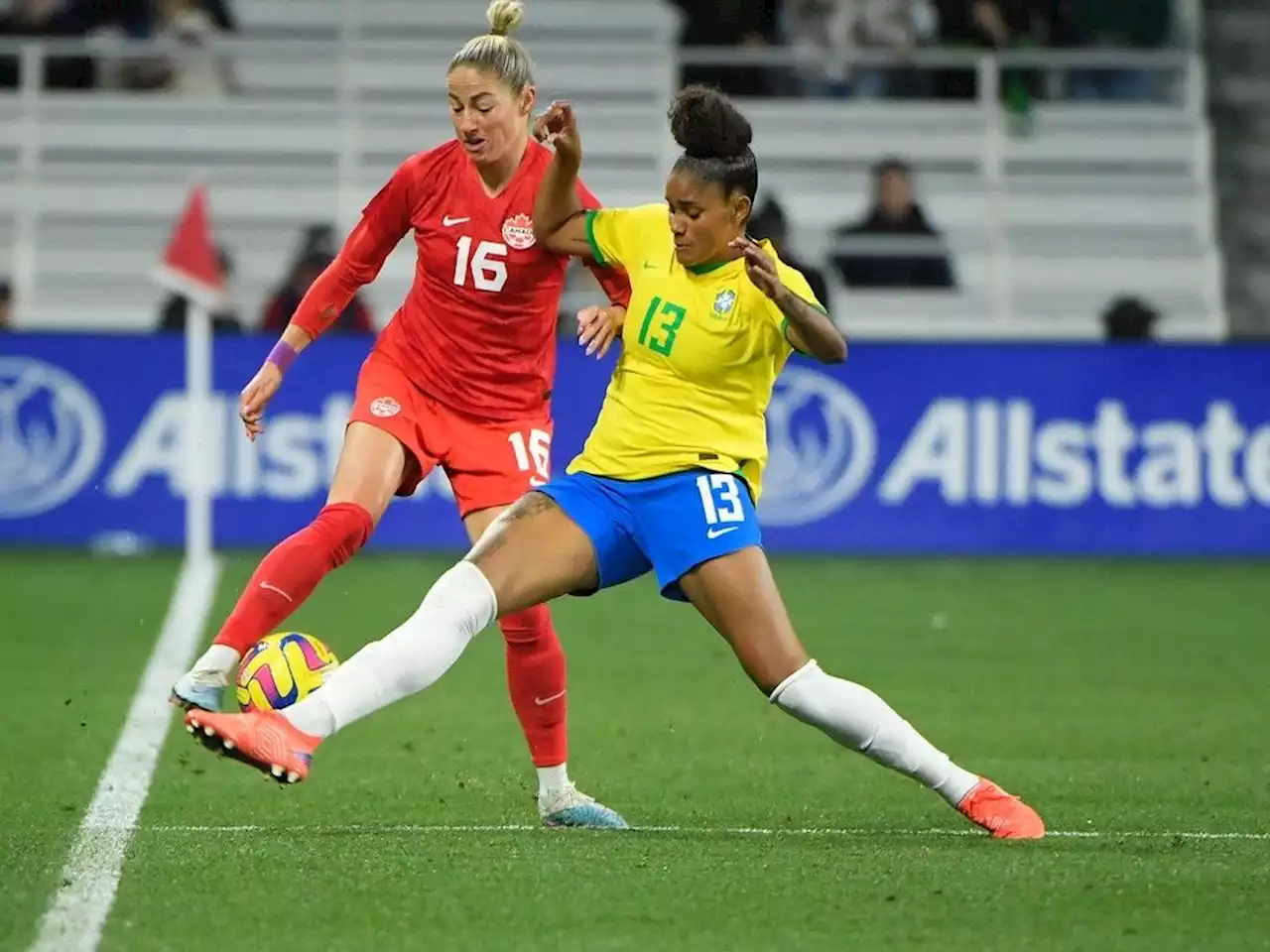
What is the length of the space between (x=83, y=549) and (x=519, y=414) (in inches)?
308

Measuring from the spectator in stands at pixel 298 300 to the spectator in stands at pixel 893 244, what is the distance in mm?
3724

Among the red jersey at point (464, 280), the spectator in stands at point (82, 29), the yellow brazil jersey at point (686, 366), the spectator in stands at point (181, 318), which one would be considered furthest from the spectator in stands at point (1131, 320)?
the yellow brazil jersey at point (686, 366)

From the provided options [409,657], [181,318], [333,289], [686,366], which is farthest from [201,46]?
[409,657]

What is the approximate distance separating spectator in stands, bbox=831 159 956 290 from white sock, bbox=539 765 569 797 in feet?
33.3

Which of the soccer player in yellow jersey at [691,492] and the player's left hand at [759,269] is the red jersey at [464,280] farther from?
the player's left hand at [759,269]

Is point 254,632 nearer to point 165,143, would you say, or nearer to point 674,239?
point 674,239

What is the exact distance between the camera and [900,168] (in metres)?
16.4

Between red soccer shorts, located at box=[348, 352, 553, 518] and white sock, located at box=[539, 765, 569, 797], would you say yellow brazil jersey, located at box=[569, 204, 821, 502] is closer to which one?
red soccer shorts, located at box=[348, 352, 553, 518]

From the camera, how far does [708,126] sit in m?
6.02

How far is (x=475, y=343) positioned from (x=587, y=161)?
12.0 meters

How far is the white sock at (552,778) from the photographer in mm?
6688

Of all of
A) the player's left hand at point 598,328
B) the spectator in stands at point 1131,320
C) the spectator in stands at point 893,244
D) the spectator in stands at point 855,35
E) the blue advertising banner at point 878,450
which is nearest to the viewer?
the player's left hand at point 598,328

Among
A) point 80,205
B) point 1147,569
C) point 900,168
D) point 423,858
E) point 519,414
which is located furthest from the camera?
point 80,205

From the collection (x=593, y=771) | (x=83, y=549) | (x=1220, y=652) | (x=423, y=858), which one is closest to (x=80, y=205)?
(x=83, y=549)
